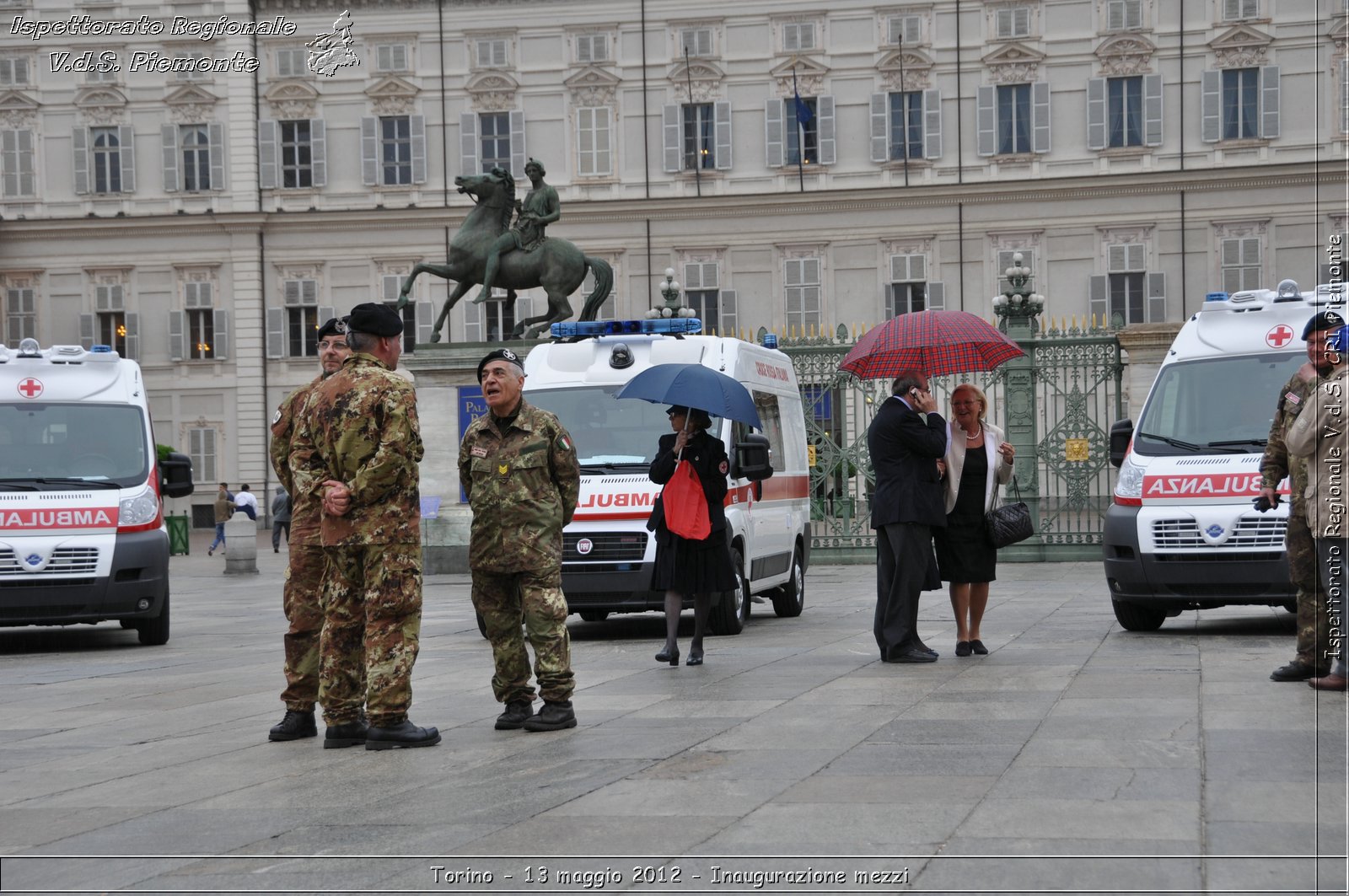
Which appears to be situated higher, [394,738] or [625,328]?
[625,328]

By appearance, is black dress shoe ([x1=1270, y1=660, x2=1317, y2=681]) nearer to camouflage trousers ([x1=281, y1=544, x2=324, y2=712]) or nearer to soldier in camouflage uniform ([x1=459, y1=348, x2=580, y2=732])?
soldier in camouflage uniform ([x1=459, y1=348, x2=580, y2=732])

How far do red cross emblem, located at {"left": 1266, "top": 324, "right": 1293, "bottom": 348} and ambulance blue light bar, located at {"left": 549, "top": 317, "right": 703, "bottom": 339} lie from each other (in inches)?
179

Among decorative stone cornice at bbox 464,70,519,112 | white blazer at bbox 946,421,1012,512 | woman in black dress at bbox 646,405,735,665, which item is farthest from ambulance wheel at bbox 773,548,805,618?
decorative stone cornice at bbox 464,70,519,112

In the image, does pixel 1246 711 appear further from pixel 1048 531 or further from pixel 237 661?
pixel 1048 531

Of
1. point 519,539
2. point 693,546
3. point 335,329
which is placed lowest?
point 693,546

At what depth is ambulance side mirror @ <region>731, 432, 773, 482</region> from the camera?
12.4 meters

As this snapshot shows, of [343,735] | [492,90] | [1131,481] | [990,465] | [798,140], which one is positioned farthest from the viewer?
[492,90]

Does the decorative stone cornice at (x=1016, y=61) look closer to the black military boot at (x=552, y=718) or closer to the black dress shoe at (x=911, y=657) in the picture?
the black dress shoe at (x=911, y=657)

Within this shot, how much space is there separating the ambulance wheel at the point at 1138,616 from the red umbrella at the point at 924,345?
7.40 feet

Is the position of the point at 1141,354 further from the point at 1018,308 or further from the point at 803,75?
the point at 803,75

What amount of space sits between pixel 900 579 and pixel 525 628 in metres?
3.06

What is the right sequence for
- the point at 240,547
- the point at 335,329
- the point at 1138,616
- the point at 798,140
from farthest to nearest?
the point at 798,140
the point at 240,547
the point at 1138,616
the point at 335,329

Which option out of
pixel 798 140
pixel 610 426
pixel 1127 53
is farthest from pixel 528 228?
pixel 1127 53

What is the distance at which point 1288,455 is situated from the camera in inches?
362
